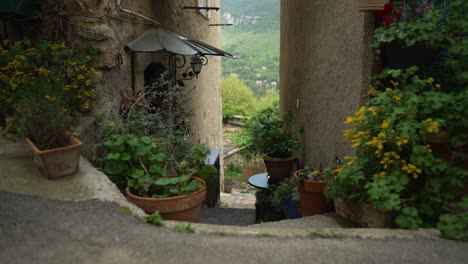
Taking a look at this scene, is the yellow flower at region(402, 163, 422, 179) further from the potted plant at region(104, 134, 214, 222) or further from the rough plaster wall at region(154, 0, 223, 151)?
the rough plaster wall at region(154, 0, 223, 151)

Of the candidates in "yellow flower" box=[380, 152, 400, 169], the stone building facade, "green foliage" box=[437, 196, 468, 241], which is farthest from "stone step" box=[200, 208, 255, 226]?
"green foliage" box=[437, 196, 468, 241]

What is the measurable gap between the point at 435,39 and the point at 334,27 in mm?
1446

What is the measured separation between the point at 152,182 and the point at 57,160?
2.55 feet

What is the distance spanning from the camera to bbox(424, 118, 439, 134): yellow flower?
8.27 ft

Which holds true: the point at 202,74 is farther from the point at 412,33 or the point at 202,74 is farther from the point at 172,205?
the point at 412,33

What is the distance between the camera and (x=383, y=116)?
2828mm

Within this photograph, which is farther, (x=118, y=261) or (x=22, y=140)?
(x=22, y=140)

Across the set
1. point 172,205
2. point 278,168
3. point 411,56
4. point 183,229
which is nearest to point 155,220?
point 183,229

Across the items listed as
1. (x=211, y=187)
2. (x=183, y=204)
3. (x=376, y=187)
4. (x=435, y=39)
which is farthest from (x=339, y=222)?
(x=211, y=187)

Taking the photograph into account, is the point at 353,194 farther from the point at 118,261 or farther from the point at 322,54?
the point at 322,54

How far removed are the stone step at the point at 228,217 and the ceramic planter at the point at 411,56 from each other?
3309 millimetres

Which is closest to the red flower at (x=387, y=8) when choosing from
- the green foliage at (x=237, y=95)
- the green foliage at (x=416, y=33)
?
the green foliage at (x=416, y=33)

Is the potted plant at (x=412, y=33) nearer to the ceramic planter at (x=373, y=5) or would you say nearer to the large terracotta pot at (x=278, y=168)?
the ceramic planter at (x=373, y=5)

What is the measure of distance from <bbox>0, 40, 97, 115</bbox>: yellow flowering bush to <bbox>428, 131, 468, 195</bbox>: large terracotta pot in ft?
11.3
